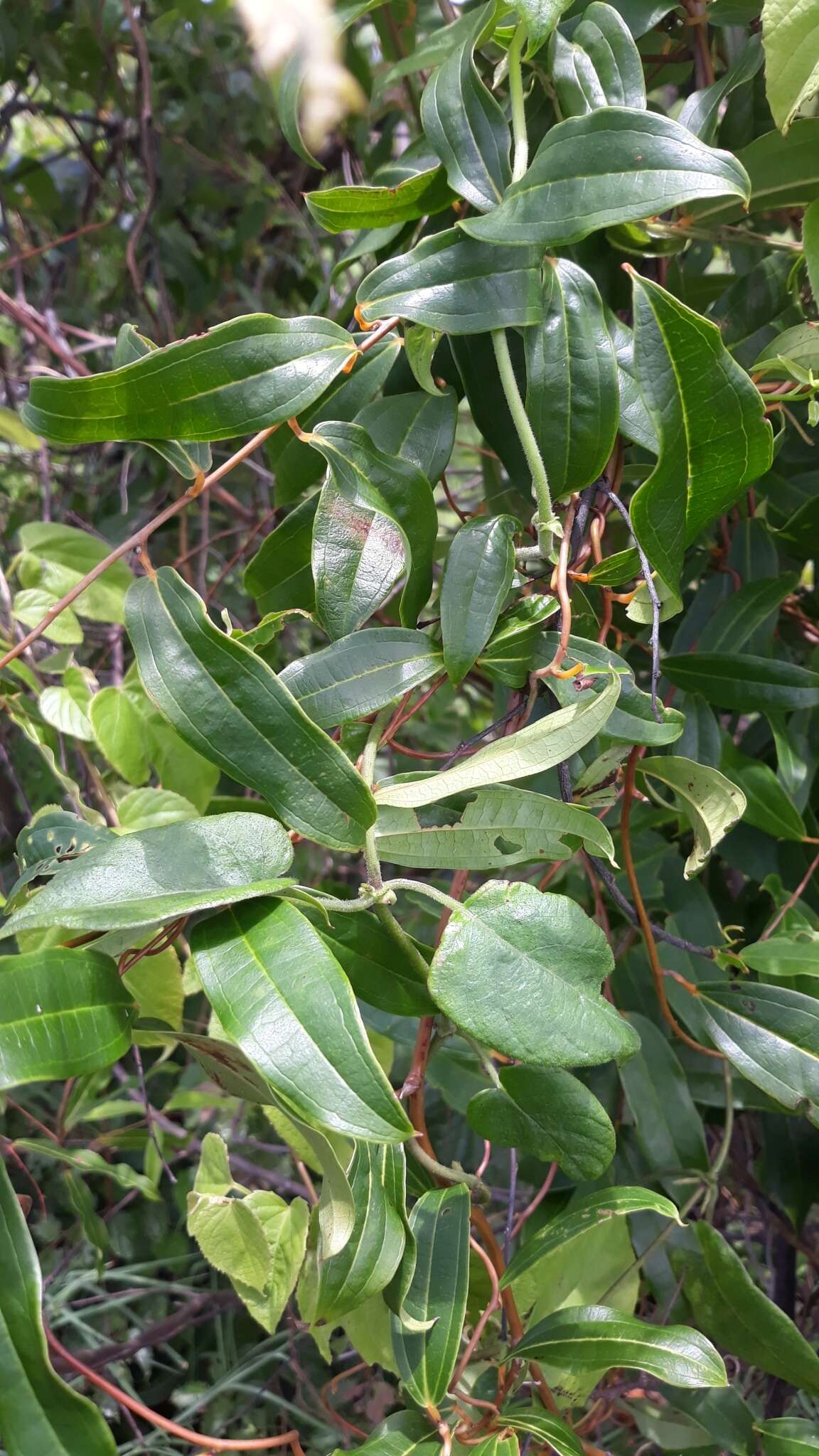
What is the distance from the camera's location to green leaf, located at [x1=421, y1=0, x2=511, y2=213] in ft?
1.34

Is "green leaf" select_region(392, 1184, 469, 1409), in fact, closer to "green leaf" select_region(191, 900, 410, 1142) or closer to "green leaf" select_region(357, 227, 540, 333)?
"green leaf" select_region(191, 900, 410, 1142)

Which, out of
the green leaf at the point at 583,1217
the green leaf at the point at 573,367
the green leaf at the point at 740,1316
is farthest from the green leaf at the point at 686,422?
the green leaf at the point at 740,1316

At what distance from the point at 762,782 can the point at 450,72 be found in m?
0.39

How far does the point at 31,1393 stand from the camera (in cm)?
28

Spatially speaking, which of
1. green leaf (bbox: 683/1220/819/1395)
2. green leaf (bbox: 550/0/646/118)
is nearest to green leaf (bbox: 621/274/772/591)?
green leaf (bbox: 550/0/646/118)

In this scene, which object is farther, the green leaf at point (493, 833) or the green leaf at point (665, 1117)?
the green leaf at point (665, 1117)

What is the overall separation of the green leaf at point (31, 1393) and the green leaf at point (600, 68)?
49cm

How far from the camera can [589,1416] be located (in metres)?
0.53

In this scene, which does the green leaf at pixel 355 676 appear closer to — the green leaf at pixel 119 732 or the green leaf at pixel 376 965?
the green leaf at pixel 376 965

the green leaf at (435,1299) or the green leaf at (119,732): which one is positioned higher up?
the green leaf at (119,732)

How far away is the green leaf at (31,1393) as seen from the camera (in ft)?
0.90

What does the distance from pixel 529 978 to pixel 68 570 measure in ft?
1.86

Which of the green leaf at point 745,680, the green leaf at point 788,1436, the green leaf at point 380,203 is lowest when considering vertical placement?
the green leaf at point 788,1436

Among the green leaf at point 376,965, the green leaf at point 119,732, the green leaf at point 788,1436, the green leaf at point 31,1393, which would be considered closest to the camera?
the green leaf at point 31,1393
